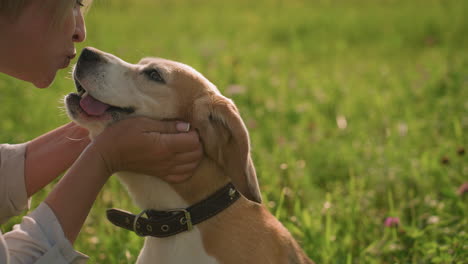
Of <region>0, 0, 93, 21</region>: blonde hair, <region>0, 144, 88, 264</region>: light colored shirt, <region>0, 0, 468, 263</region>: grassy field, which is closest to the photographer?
<region>0, 144, 88, 264</region>: light colored shirt

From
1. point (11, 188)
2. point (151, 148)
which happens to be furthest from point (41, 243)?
point (11, 188)

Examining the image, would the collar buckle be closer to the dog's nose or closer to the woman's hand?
the woman's hand

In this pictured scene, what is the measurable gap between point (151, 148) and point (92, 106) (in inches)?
13.0

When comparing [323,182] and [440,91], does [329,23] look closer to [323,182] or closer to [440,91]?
[440,91]

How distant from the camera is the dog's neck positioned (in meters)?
2.09

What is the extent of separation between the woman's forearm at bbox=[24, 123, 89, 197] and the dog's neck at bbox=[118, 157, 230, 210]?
32 cm

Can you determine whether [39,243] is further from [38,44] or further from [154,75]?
[154,75]

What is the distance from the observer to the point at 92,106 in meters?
2.13

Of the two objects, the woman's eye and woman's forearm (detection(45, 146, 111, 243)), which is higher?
the woman's eye

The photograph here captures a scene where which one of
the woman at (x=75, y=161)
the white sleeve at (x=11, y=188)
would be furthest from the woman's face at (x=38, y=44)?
the white sleeve at (x=11, y=188)

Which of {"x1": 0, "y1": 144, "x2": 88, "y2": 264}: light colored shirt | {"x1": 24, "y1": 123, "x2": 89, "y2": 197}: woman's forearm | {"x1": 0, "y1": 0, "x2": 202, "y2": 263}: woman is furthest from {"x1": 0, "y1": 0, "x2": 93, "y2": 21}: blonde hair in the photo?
{"x1": 0, "y1": 144, "x2": 88, "y2": 264}: light colored shirt

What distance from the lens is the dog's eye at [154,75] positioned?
2289 millimetres

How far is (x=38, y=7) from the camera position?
1929mm

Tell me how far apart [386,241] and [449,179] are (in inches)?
32.8
